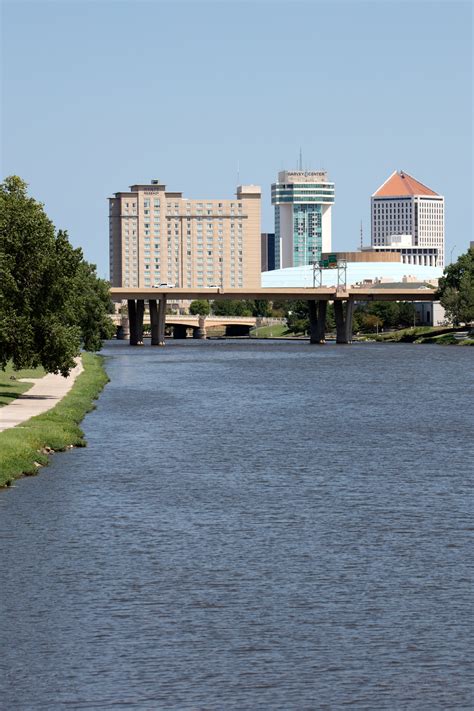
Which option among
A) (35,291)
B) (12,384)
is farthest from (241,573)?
(12,384)

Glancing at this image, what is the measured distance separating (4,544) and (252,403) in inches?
2149

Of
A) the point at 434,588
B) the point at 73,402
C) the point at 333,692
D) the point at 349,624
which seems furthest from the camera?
the point at 73,402

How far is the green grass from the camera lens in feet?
276

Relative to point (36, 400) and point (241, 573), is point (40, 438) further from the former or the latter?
point (241, 573)

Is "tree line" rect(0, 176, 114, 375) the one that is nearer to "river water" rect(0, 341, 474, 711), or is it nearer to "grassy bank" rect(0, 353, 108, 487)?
"grassy bank" rect(0, 353, 108, 487)

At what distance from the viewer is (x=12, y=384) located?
9600 centimetres

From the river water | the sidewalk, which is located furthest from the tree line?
the river water

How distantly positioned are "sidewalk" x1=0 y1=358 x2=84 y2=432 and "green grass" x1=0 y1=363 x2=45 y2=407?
42cm

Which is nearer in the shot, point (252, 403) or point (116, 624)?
point (116, 624)

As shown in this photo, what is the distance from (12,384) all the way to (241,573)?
203 ft

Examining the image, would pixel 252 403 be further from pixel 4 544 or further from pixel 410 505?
pixel 4 544

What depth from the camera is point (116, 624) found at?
102 ft

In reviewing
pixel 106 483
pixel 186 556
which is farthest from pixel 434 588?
pixel 106 483

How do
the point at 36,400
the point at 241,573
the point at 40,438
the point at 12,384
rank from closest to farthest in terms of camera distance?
the point at 241,573 < the point at 40,438 < the point at 36,400 < the point at 12,384
